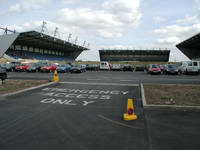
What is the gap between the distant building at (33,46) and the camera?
6053 centimetres

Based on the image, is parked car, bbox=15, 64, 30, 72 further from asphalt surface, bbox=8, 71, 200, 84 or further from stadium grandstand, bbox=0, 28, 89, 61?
stadium grandstand, bbox=0, 28, 89, 61

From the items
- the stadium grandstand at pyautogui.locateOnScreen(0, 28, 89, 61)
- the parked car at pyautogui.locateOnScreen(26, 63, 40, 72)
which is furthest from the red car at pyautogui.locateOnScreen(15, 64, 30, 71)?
the stadium grandstand at pyautogui.locateOnScreen(0, 28, 89, 61)

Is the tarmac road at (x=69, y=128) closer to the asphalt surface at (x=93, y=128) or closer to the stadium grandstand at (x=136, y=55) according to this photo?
the asphalt surface at (x=93, y=128)

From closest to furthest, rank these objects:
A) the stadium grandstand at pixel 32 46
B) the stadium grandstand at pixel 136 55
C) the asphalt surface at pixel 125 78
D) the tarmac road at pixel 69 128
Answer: the tarmac road at pixel 69 128
the asphalt surface at pixel 125 78
the stadium grandstand at pixel 32 46
the stadium grandstand at pixel 136 55

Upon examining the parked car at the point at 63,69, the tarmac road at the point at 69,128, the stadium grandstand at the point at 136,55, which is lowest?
the tarmac road at the point at 69,128

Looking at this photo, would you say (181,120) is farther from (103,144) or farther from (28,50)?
(28,50)

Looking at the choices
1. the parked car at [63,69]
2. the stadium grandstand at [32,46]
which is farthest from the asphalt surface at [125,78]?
the stadium grandstand at [32,46]

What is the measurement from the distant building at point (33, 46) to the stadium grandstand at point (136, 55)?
41.9 feet

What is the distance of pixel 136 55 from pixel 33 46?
48422 mm

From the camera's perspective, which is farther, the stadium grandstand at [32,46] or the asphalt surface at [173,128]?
the stadium grandstand at [32,46]

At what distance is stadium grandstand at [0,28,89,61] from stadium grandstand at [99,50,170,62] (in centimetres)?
1277

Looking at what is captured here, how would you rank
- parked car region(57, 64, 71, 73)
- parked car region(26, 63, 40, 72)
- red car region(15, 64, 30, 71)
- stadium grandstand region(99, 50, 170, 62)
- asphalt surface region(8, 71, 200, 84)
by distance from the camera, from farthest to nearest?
1. stadium grandstand region(99, 50, 170, 62)
2. red car region(15, 64, 30, 71)
3. parked car region(26, 63, 40, 72)
4. parked car region(57, 64, 71, 73)
5. asphalt surface region(8, 71, 200, 84)

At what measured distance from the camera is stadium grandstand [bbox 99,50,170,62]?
9700cm

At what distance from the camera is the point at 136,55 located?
100000 millimetres
